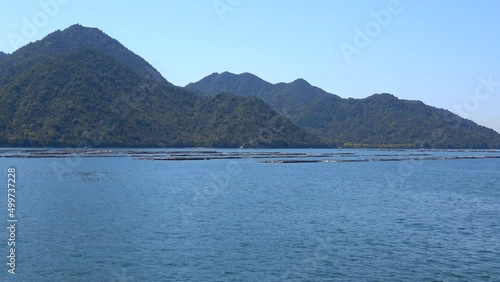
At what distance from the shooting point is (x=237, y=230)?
139 feet

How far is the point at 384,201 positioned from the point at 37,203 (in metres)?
43.8

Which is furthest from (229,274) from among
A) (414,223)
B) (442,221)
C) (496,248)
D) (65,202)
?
(65,202)

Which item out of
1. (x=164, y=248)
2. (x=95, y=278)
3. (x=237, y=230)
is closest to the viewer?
(x=95, y=278)

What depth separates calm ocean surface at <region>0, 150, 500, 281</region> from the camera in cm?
3025

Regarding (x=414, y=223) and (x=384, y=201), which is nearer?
(x=414, y=223)

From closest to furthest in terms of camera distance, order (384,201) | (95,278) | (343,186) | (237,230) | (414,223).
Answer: (95,278), (237,230), (414,223), (384,201), (343,186)

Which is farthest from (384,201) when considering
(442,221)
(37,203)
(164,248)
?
(37,203)

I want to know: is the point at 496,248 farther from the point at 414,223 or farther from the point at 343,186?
the point at 343,186

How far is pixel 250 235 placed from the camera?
4031 cm

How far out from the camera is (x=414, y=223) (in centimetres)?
4716

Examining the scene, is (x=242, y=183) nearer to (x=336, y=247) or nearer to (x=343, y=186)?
(x=343, y=186)

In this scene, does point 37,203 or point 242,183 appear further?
point 242,183

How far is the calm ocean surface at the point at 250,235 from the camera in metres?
30.2

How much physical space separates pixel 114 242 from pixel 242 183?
52.4 metres
